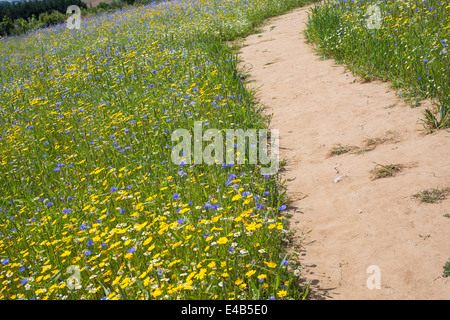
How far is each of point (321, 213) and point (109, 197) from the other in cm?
208

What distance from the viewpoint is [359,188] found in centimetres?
390

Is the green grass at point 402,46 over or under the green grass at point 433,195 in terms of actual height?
over

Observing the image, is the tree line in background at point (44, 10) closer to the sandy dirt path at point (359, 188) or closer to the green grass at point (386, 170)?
the sandy dirt path at point (359, 188)

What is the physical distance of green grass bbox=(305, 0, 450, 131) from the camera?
5.05 meters

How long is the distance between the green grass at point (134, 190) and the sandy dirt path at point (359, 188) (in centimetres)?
30

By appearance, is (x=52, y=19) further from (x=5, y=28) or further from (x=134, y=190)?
(x=134, y=190)

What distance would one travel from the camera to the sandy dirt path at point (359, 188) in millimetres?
2875

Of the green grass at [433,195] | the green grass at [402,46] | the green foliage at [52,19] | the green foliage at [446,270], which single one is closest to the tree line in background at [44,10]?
the green foliage at [52,19]

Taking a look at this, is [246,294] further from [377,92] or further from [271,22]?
[271,22]

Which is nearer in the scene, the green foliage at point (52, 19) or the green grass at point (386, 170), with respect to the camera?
the green grass at point (386, 170)

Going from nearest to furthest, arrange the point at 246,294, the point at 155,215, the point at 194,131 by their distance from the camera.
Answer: the point at 246,294 → the point at 155,215 → the point at 194,131

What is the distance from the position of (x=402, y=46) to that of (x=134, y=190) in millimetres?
4447

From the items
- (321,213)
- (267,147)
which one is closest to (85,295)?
(321,213)

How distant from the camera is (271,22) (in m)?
11.9
